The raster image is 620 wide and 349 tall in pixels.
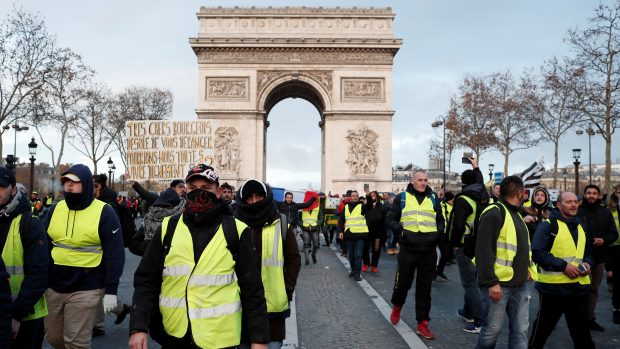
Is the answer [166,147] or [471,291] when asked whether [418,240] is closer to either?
[471,291]

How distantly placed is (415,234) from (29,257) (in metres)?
4.04

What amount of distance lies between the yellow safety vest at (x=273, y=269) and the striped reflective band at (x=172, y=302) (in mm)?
1119

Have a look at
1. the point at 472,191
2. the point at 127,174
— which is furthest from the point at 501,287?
the point at 127,174

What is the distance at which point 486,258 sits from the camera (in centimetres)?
435

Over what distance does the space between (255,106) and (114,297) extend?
2804cm

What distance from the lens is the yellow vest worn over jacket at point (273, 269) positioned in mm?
3818

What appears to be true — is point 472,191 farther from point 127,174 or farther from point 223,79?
point 223,79

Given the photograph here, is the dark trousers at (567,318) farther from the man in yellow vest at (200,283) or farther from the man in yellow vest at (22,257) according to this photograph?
the man in yellow vest at (22,257)

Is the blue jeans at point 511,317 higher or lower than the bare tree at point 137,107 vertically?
lower

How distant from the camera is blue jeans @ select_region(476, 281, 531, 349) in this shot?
4328 mm

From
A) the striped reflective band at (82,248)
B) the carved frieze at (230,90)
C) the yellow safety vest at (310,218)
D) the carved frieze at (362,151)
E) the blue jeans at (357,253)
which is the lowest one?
the blue jeans at (357,253)

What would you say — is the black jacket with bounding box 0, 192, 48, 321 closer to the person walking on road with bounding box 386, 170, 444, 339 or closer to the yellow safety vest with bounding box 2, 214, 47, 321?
the yellow safety vest with bounding box 2, 214, 47, 321

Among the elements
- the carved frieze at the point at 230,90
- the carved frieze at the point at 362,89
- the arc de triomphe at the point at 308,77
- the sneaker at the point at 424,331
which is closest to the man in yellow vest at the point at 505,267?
the sneaker at the point at 424,331

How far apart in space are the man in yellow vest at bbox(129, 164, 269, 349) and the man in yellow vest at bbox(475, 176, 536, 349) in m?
2.23
